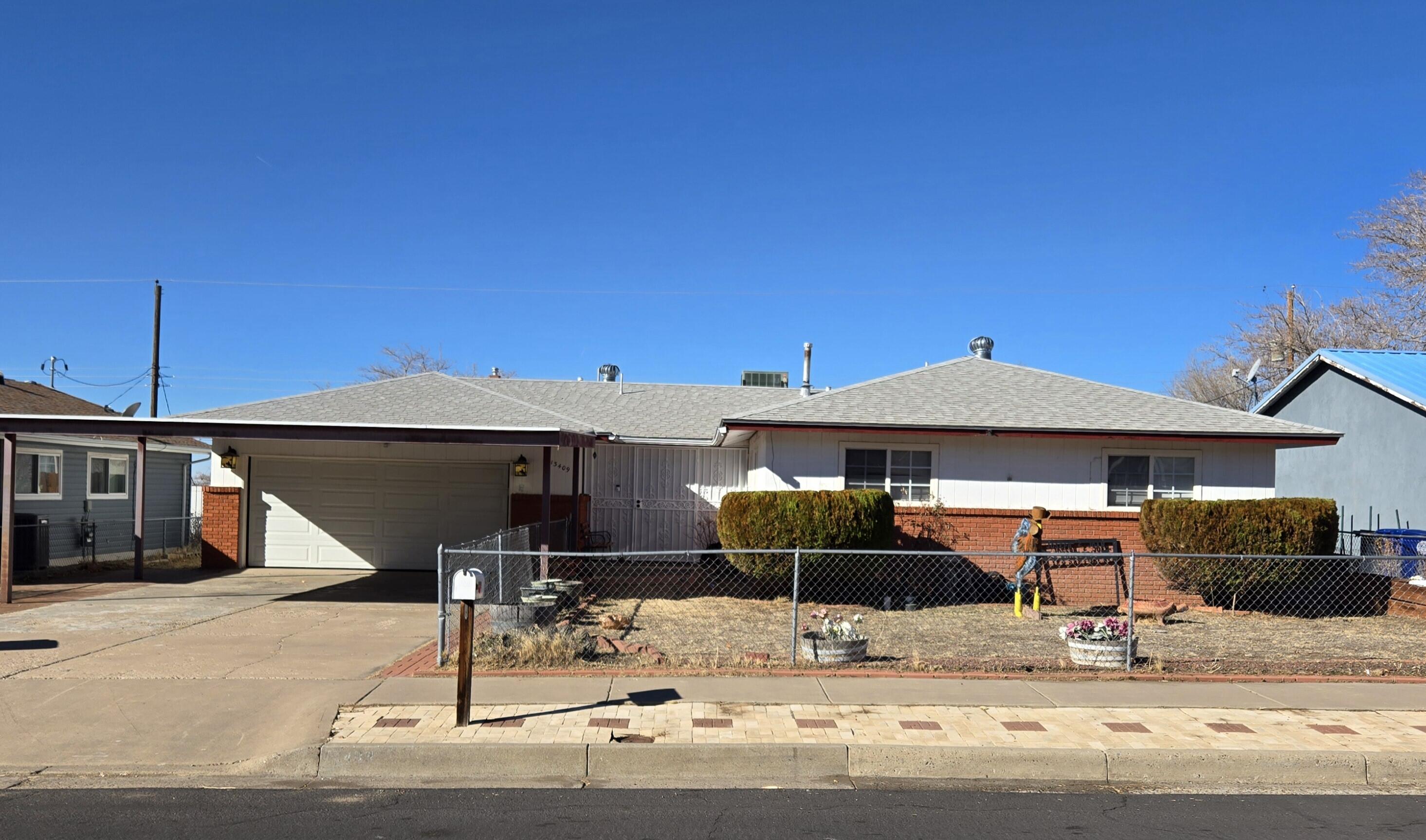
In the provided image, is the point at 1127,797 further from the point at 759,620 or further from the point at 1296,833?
the point at 759,620

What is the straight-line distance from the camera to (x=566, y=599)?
40.0 feet

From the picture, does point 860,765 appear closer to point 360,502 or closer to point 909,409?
point 909,409

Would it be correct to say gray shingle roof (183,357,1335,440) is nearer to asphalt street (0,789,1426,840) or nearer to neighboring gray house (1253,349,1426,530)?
neighboring gray house (1253,349,1426,530)

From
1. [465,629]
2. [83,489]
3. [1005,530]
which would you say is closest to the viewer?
[465,629]

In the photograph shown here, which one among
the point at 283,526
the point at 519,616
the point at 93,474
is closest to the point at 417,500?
the point at 283,526

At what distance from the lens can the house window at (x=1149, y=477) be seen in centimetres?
1542

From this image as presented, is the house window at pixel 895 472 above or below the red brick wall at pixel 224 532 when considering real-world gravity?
above

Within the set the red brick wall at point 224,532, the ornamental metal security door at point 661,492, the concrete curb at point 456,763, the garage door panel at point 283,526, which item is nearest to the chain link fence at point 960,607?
the ornamental metal security door at point 661,492

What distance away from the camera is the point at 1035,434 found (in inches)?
592

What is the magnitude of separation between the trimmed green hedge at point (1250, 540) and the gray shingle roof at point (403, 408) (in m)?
8.62

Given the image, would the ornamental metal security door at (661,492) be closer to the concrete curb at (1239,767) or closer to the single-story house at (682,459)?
the single-story house at (682,459)

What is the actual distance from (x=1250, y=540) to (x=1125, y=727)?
7097 millimetres

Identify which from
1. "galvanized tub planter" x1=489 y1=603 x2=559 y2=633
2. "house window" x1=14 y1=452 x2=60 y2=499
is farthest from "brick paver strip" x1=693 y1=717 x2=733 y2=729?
"house window" x1=14 y1=452 x2=60 y2=499

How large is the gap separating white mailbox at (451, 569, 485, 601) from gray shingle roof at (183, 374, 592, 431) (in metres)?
5.96
